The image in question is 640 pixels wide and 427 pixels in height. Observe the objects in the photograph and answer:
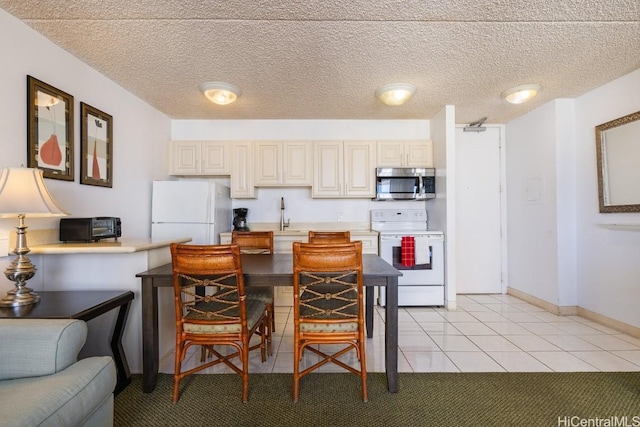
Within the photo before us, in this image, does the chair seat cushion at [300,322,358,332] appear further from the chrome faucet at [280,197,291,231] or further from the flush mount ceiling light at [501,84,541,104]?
the flush mount ceiling light at [501,84,541,104]

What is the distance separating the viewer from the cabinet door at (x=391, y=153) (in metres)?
3.81

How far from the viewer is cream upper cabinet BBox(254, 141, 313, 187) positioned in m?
3.78

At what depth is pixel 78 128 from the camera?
7.75 feet

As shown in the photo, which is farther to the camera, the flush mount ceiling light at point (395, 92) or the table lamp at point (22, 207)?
the flush mount ceiling light at point (395, 92)

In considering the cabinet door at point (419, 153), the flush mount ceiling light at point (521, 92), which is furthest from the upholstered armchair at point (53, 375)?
the flush mount ceiling light at point (521, 92)

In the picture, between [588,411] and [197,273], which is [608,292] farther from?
[197,273]

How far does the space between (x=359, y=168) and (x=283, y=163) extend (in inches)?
40.1

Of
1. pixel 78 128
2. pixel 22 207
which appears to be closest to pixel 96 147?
pixel 78 128

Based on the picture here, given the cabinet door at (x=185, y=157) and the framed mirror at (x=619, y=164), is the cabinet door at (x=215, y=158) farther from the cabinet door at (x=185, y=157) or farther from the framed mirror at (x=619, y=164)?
the framed mirror at (x=619, y=164)

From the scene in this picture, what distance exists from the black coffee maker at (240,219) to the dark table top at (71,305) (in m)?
2.03

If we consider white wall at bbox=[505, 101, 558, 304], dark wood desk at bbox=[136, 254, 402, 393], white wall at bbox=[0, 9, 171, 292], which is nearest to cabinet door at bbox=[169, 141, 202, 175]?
white wall at bbox=[0, 9, 171, 292]

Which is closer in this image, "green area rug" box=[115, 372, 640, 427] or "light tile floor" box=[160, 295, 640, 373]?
"green area rug" box=[115, 372, 640, 427]

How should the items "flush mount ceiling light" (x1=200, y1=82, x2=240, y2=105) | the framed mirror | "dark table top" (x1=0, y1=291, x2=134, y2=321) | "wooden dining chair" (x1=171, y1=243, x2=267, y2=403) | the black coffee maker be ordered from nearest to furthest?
"dark table top" (x1=0, y1=291, x2=134, y2=321), "wooden dining chair" (x1=171, y1=243, x2=267, y2=403), the framed mirror, "flush mount ceiling light" (x1=200, y1=82, x2=240, y2=105), the black coffee maker

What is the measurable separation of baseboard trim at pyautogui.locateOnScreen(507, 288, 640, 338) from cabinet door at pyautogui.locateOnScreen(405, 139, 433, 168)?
6.92 feet
